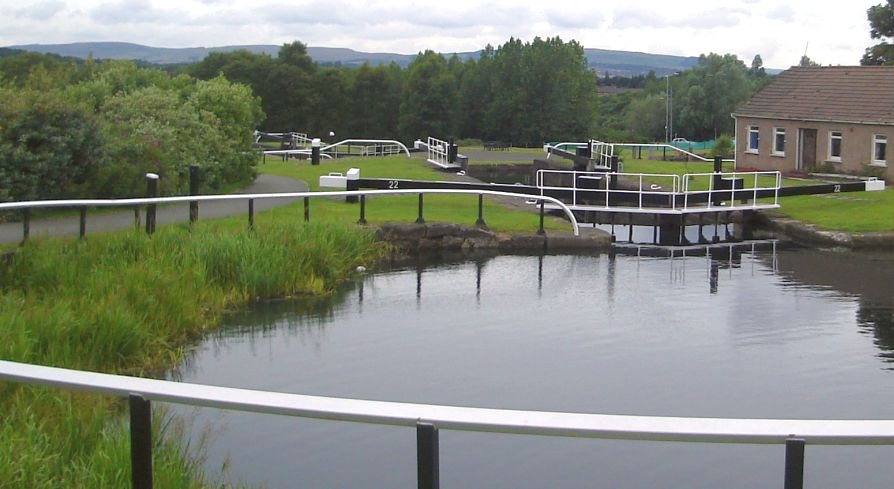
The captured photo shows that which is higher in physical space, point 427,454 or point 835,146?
point 835,146

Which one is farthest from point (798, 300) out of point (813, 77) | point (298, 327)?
point (813, 77)

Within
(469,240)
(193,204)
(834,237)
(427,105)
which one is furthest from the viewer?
(427,105)

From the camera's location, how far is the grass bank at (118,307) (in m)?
7.17

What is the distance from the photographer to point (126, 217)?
19.0 meters

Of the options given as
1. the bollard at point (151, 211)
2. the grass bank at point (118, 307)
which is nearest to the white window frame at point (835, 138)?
the grass bank at point (118, 307)

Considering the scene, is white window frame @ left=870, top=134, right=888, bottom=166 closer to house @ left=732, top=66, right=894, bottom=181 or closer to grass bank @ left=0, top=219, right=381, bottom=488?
house @ left=732, top=66, right=894, bottom=181

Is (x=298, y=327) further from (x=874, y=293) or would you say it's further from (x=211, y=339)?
(x=874, y=293)

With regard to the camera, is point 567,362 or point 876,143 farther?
point 876,143

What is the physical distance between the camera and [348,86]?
8969 cm

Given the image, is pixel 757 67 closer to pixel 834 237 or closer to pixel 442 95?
pixel 442 95

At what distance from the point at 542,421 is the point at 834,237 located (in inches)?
906

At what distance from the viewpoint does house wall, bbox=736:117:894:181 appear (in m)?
36.6

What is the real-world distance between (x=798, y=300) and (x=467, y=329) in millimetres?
6255

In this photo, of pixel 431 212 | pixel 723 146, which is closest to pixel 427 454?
pixel 431 212
